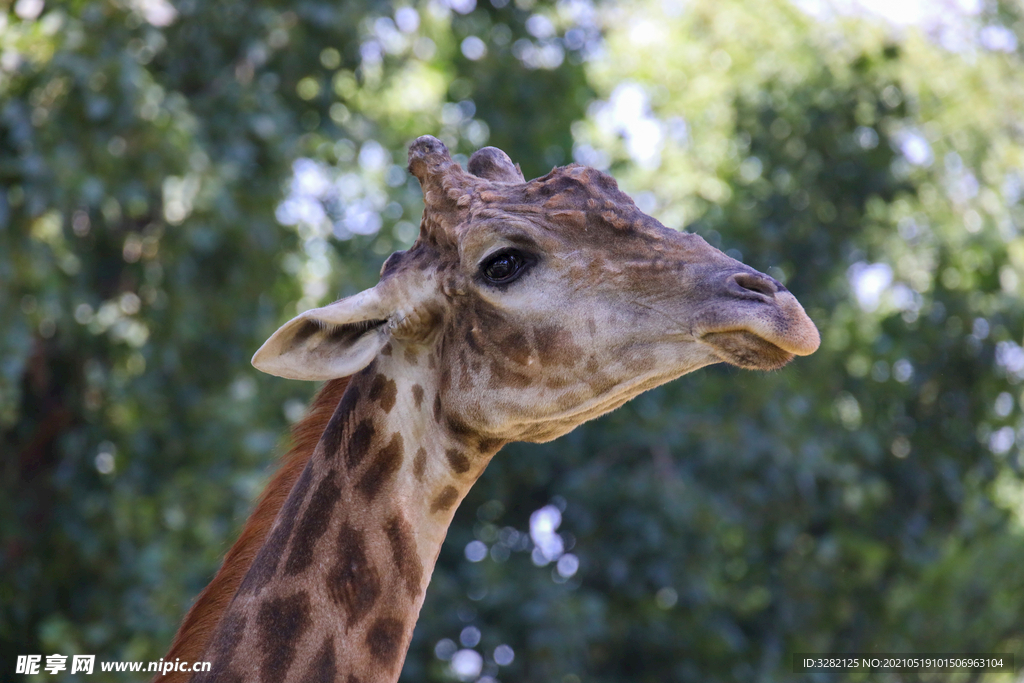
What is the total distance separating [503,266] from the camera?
255 centimetres

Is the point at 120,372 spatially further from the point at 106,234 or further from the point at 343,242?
the point at 343,242

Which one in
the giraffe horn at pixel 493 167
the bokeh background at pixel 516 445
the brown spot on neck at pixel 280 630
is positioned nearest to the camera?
the brown spot on neck at pixel 280 630

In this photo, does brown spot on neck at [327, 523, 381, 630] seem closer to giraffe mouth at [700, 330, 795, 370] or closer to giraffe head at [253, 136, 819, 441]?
giraffe head at [253, 136, 819, 441]

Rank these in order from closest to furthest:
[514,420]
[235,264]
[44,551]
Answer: [514,420] < [44,551] < [235,264]

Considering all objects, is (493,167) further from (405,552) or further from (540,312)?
(405,552)

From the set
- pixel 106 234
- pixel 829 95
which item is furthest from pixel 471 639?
pixel 829 95

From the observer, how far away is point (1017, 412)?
8.28 meters

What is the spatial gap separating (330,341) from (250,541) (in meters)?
0.61

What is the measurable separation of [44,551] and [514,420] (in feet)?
17.7

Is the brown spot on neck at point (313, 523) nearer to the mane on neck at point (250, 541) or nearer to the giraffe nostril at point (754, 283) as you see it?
the mane on neck at point (250, 541)

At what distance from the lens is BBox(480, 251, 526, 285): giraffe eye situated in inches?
100

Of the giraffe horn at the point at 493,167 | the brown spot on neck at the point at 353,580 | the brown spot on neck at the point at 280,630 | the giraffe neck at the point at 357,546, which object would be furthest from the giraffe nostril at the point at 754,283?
the brown spot on neck at the point at 280,630

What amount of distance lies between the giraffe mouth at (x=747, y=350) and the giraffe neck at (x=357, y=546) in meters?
0.64

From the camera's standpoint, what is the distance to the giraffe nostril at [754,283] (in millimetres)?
2318
